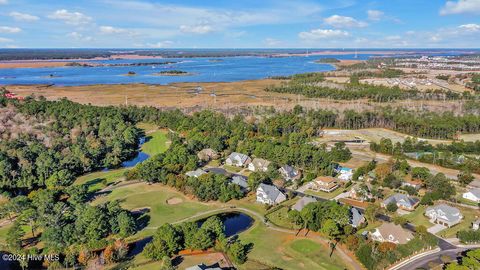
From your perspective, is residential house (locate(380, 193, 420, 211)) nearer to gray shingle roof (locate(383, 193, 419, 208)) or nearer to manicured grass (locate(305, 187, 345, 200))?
gray shingle roof (locate(383, 193, 419, 208))

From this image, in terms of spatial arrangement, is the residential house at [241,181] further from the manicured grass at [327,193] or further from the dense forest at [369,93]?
the dense forest at [369,93]

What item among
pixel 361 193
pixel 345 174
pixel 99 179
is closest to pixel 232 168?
pixel 345 174

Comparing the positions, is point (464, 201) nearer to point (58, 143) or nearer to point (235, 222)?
point (235, 222)

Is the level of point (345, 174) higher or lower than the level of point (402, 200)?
higher

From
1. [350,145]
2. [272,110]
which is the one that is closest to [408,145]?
[350,145]

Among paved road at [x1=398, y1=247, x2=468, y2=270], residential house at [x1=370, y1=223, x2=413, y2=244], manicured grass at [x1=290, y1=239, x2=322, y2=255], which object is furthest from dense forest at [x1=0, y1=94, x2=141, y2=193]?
paved road at [x1=398, y1=247, x2=468, y2=270]

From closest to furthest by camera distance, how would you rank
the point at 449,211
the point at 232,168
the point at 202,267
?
the point at 202,267
the point at 449,211
the point at 232,168

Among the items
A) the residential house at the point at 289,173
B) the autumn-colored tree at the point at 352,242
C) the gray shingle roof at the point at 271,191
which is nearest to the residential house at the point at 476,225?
the autumn-colored tree at the point at 352,242
